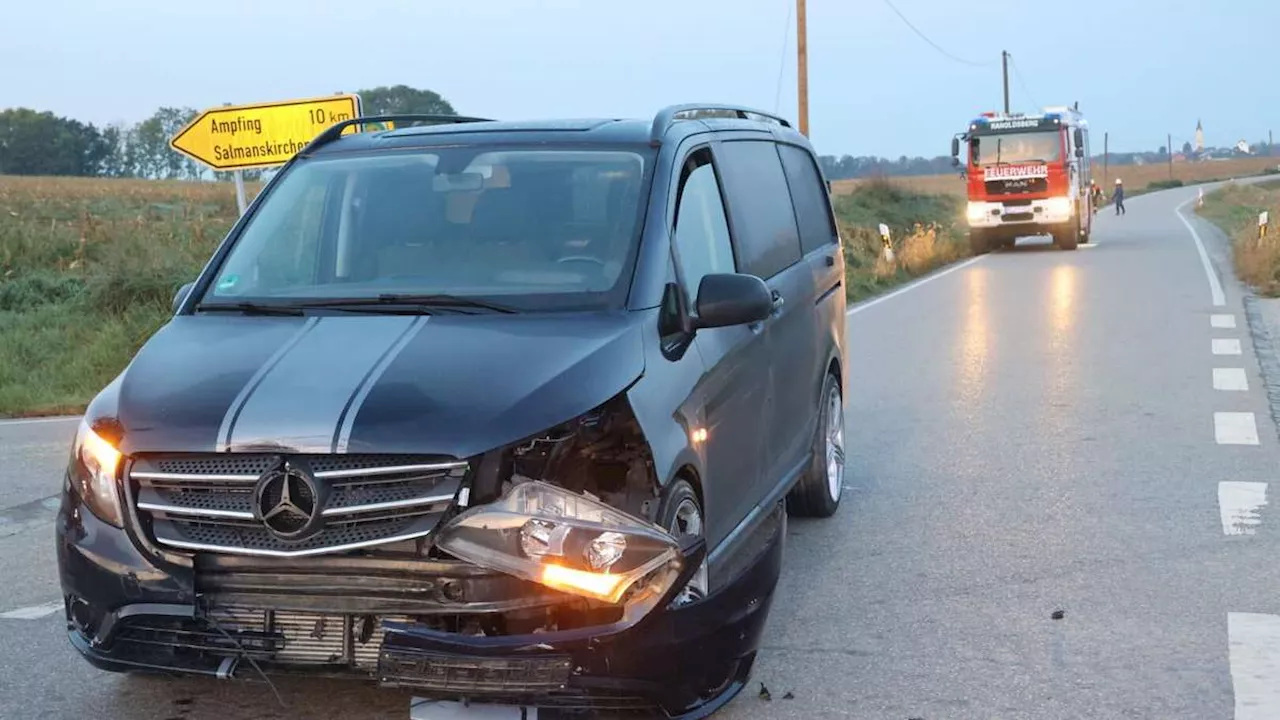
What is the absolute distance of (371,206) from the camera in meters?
5.18

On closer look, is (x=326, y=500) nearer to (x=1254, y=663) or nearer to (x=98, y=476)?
(x=98, y=476)

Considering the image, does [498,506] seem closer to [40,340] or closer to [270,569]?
[270,569]

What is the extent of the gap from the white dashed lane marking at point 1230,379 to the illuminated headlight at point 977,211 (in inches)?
799

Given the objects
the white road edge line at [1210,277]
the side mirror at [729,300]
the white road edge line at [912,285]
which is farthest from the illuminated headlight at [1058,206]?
the side mirror at [729,300]

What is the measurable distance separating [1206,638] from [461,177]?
310 cm

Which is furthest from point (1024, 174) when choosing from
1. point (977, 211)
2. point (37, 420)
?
point (37, 420)

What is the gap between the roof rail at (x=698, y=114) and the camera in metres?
5.14

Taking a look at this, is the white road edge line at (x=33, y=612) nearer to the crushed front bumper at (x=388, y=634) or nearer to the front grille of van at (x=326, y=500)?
the crushed front bumper at (x=388, y=634)

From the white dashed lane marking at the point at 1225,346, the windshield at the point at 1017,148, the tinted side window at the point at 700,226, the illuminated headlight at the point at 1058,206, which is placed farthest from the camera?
the windshield at the point at 1017,148

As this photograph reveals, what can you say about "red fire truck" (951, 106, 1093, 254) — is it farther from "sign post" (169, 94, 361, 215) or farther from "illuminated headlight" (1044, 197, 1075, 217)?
"sign post" (169, 94, 361, 215)

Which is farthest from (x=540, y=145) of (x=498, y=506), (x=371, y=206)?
(x=498, y=506)

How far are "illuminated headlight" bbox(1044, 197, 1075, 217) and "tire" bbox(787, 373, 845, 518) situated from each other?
25.2 meters

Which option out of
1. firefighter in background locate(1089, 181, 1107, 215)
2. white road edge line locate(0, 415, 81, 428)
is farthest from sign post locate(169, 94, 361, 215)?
firefighter in background locate(1089, 181, 1107, 215)

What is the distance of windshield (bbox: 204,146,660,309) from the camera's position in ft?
15.3
